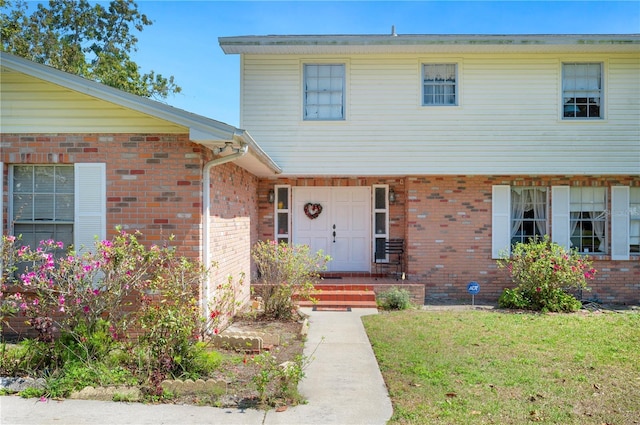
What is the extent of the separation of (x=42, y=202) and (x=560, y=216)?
10.8 meters

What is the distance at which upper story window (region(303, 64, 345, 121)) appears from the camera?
1112cm

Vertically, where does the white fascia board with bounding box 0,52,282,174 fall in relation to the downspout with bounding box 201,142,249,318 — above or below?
above

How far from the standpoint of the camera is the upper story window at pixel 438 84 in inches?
439

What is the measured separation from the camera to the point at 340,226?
12.3 metres

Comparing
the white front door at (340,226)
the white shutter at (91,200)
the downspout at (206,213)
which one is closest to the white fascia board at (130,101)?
the downspout at (206,213)

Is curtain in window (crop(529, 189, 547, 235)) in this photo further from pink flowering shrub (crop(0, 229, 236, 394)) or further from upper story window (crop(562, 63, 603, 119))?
pink flowering shrub (crop(0, 229, 236, 394))

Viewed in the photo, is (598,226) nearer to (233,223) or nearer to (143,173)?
(233,223)

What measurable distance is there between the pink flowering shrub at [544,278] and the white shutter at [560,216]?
31.8 inches

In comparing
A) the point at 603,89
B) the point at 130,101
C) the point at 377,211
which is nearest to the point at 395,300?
the point at 377,211

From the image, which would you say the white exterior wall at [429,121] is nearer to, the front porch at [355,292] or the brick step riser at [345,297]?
the front porch at [355,292]

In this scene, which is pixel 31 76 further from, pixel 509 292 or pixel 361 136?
pixel 509 292

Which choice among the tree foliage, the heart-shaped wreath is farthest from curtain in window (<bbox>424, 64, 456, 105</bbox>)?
the tree foliage

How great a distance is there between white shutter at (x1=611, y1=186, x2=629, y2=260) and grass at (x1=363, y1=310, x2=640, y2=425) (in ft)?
9.33

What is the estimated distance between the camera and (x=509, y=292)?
1025 cm
